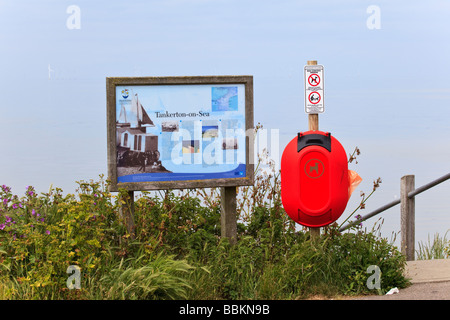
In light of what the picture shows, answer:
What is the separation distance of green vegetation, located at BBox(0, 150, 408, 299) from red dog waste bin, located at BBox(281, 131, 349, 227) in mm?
318

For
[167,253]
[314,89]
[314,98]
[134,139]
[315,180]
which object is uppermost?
[314,89]

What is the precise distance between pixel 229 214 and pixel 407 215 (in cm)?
360

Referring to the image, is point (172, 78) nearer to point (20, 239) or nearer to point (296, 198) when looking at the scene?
point (296, 198)

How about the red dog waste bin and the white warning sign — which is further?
the white warning sign

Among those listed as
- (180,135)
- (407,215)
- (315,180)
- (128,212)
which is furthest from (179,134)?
(407,215)

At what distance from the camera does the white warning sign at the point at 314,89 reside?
8.02 meters

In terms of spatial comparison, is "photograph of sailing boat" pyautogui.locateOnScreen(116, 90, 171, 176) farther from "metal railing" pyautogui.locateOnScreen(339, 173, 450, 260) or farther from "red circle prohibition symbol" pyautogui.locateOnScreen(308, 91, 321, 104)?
"metal railing" pyautogui.locateOnScreen(339, 173, 450, 260)

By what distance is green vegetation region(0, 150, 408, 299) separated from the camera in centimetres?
658

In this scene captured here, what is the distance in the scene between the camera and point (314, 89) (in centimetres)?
803

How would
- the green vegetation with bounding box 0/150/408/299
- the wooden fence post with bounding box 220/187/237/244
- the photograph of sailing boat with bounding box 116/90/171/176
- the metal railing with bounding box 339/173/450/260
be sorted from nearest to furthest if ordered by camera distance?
the green vegetation with bounding box 0/150/408/299
the photograph of sailing boat with bounding box 116/90/171/176
the wooden fence post with bounding box 220/187/237/244
the metal railing with bounding box 339/173/450/260

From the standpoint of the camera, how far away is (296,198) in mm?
7781

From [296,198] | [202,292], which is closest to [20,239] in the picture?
[202,292]

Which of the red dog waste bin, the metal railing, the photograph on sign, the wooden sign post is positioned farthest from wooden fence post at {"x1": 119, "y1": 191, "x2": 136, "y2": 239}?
the metal railing

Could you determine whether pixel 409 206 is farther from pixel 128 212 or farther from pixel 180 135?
pixel 128 212
